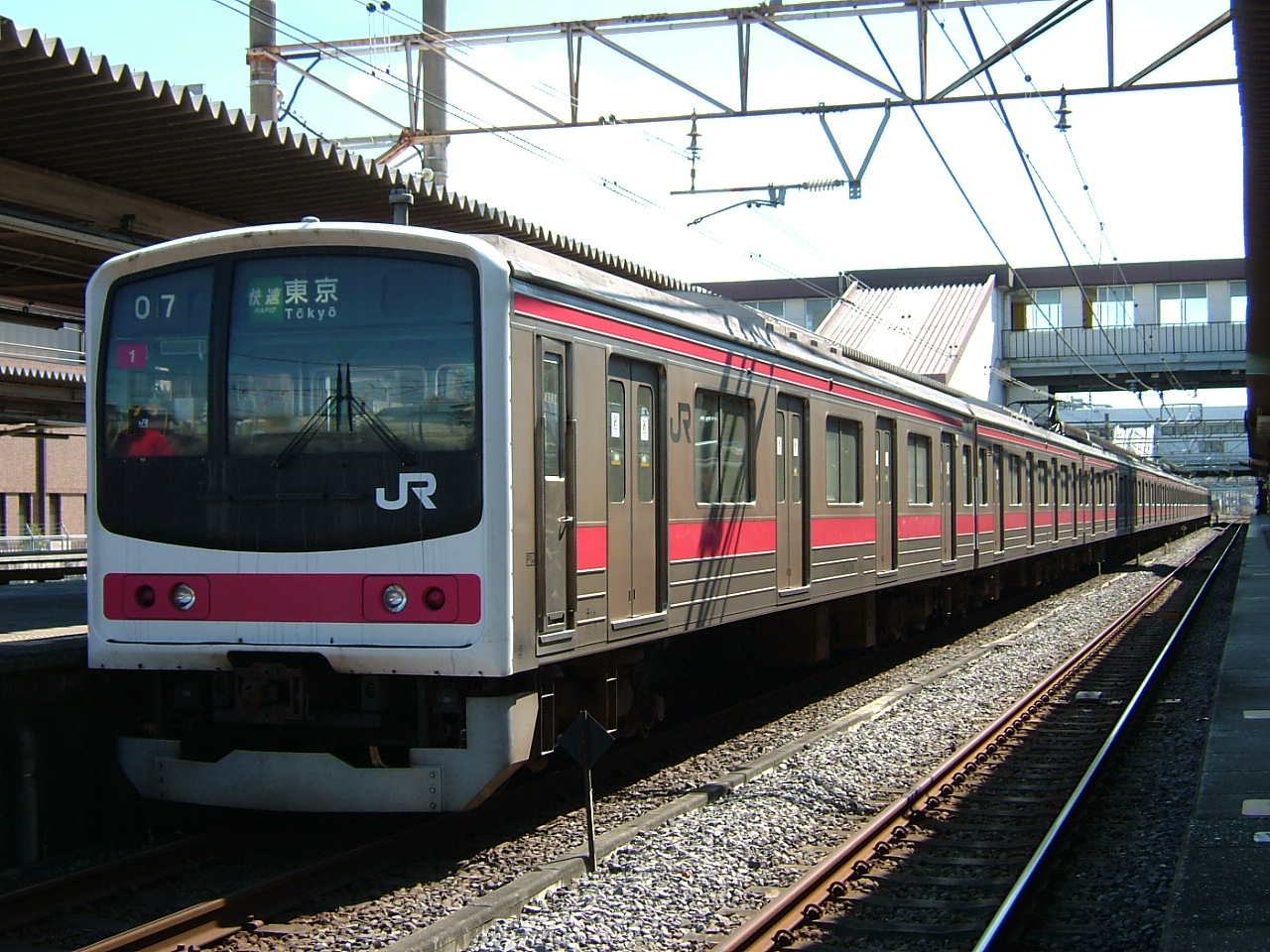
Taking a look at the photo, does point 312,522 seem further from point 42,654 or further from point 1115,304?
point 1115,304

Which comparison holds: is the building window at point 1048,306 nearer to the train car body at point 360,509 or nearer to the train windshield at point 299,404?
the train car body at point 360,509

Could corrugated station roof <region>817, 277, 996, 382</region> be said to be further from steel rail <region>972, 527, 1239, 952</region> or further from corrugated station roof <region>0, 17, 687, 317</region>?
corrugated station roof <region>0, 17, 687, 317</region>

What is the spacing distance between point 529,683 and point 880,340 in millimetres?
38833

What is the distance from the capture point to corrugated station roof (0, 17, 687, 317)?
7344 millimetres

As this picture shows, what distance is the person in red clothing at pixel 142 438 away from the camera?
650 cm

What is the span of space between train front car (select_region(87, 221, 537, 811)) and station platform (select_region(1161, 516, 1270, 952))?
2.88 m

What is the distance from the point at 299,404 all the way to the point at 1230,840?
477 centimetres

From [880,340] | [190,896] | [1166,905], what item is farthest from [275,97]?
[880,340]

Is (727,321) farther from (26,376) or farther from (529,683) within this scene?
(26,376)

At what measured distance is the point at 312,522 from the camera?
6.19 m

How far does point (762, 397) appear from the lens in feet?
30.2

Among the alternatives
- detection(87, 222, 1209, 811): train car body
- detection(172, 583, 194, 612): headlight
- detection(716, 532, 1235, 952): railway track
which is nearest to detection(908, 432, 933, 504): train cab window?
detection(716, 532, 1235, 952): railway track

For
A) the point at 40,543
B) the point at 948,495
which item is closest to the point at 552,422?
the point at 948,495

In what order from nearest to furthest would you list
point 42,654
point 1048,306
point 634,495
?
point 42,654
point 634,495
point 1048,306
